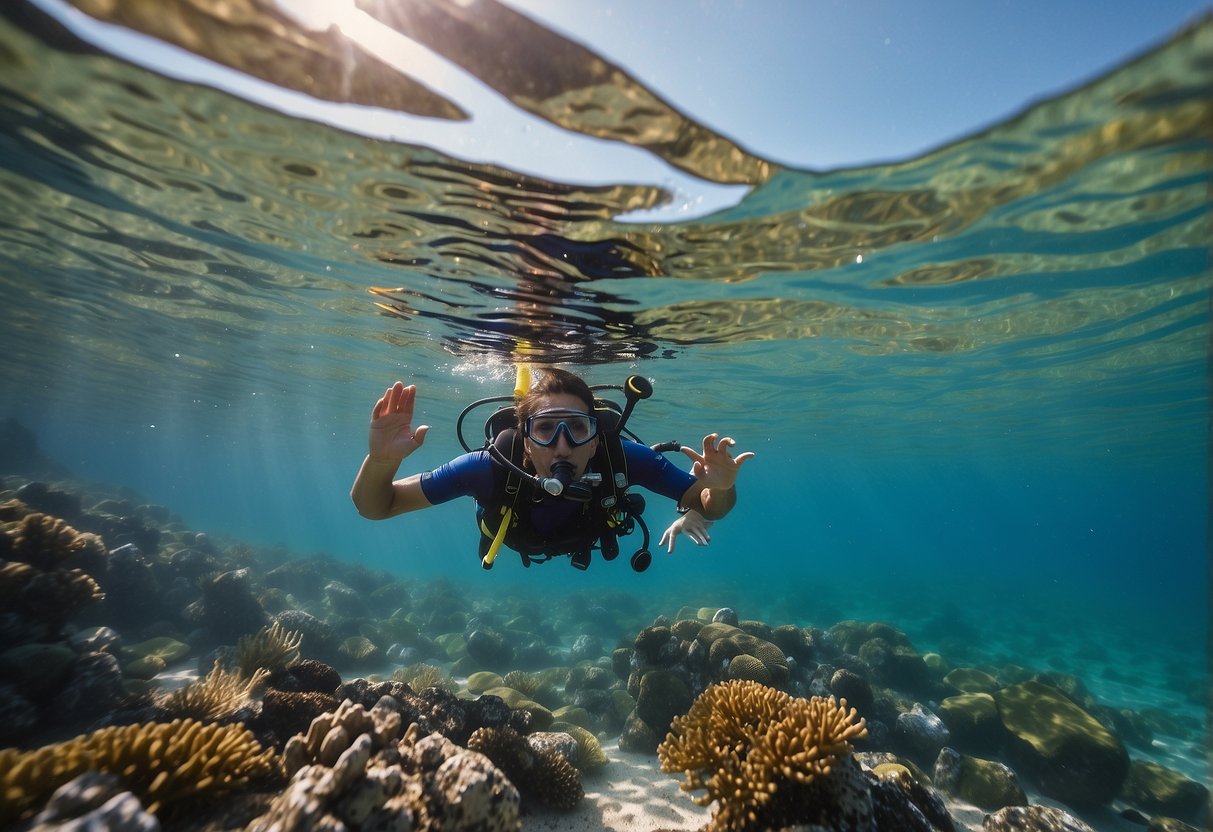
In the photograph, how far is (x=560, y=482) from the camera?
17.5 ft

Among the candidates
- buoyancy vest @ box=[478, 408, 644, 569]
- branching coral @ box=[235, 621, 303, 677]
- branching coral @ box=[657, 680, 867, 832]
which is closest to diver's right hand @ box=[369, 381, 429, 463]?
buoyancy vest @ box=[478, 408, 644, 569]

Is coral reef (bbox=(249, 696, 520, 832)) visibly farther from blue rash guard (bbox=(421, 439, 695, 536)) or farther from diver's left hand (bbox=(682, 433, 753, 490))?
diver's left hand (bbox=(682, 433, 753, 490))

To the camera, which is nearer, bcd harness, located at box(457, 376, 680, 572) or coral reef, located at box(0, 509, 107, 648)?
bcd harness, located at box(457, 376, 680, 572)

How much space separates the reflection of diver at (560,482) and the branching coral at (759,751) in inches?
66.0

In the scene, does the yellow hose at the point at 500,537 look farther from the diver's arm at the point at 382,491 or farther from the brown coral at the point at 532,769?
the brown coral at the point at 532,769

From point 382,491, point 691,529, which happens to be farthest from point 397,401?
point 691,529

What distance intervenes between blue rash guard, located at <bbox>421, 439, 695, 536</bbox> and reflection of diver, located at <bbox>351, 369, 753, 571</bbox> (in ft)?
0.04

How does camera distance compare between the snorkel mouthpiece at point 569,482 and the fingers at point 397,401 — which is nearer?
the fingers at point 397,401

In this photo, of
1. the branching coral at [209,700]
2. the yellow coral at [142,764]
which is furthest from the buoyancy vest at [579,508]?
the branching coral at [209,700]

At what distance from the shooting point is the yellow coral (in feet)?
9.96

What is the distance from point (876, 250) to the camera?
9.30 m

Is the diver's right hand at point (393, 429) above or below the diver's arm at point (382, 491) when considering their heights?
above

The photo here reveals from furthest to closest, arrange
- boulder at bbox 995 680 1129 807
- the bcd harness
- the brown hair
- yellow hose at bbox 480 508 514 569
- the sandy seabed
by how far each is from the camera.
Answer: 1. boulder at bbox 995 680 1129 807
2. the brown hair
3. the bcd harness
4. yellow hose at bbox 480 508 514 569
5. the sandy seabed

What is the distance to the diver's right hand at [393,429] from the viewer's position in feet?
16.0
